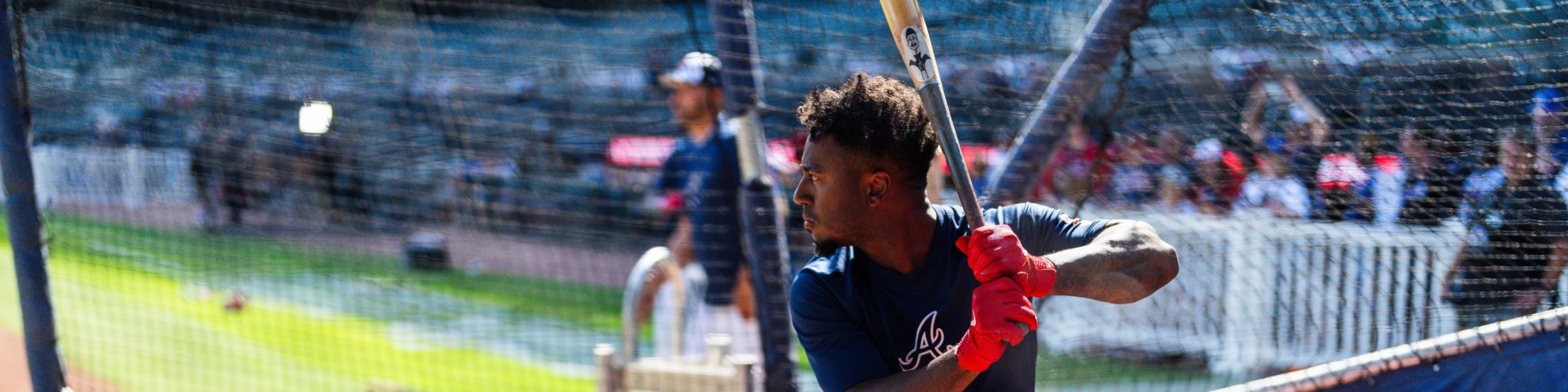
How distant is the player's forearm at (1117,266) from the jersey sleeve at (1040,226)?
10cm

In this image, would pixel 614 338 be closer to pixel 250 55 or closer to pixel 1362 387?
pixel 250 55

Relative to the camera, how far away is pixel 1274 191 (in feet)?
16.1

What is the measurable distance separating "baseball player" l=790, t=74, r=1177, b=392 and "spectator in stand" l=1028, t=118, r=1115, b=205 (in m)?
1.39

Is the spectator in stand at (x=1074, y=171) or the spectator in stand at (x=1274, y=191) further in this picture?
the spectator in stand at (x=1274, y=191)

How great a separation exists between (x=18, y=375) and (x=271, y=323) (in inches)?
58.1

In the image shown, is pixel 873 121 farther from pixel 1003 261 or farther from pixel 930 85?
pixel 1003 261

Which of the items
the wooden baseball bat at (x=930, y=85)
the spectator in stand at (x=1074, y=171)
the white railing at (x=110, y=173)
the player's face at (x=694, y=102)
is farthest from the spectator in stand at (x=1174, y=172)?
the white railing at (x=110, y=173)

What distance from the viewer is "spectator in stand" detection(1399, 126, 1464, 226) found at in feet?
12.8

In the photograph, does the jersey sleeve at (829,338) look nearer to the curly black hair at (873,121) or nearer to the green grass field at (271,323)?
the curly black hair at (873,121)

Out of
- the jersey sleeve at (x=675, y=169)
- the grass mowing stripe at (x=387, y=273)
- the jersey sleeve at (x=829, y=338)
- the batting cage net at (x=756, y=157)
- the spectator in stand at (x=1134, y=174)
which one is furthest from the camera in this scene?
the grass mowing stripe at (x=387, y=273)

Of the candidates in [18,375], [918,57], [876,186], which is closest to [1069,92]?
[918,57]

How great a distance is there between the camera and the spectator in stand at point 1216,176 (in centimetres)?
466

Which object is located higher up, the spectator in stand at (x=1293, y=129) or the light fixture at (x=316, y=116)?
the light fixture at (x=316, y=116)

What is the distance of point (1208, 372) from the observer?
223 inches
